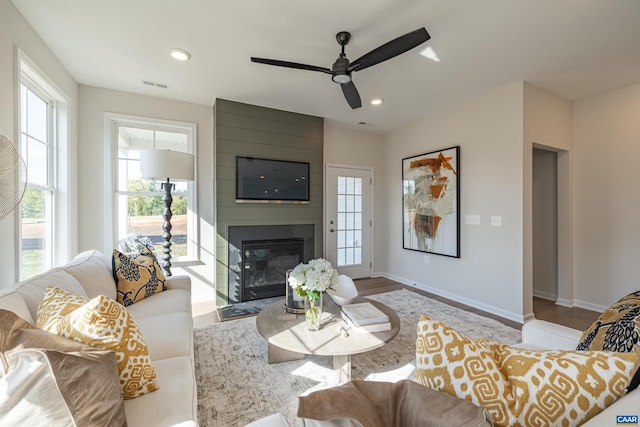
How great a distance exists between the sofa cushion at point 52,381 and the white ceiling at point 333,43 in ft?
7.18

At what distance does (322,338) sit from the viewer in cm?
176

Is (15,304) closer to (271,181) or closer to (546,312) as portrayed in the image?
(271,181)

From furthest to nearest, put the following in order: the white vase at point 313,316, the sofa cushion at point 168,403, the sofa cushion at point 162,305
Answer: the sofa cushion at point 162,305 < the white vase at point 313,316 < the sofa cushion at point 168,403

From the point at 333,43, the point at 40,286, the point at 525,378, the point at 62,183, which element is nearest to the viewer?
the point at 525,378

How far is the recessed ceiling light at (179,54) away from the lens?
2.50 metres

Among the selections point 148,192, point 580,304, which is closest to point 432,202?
point 580,304

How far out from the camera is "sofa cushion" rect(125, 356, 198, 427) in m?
0.96

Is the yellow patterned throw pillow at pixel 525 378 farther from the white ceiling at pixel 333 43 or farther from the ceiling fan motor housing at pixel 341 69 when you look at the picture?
the white ceiling at pixel 333 43

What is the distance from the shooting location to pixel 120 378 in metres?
1.02

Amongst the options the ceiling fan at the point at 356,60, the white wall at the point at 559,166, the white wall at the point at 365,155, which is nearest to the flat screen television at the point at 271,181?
the white wall at the point at 365,155

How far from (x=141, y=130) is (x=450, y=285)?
15.3ft

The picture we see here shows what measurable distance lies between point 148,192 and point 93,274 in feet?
6.20

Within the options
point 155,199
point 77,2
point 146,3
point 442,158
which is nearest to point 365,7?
point 146,3

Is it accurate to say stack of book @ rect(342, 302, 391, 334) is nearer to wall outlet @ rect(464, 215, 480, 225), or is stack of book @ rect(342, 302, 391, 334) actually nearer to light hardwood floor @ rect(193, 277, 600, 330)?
light hardwood floor @ rect(193, 277, 600, 330)
